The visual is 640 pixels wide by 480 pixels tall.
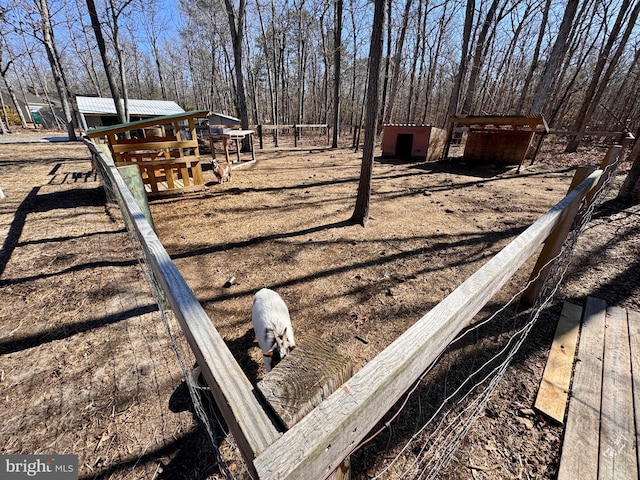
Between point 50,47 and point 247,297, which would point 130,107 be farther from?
point 247,297

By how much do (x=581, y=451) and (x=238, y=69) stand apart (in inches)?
678

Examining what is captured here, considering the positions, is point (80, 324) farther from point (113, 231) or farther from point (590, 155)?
point (590, 155)

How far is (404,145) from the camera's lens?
1509 centimetres

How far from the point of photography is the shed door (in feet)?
48.1

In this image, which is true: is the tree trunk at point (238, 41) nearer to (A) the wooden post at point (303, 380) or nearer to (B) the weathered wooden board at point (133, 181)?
(B) the weathered wooden board at point (133, 181)

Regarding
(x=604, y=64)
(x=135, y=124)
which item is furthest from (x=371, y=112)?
(x=604, y=64)

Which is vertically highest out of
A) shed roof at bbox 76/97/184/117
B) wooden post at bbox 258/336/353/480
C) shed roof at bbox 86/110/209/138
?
shed roof at bbox 76/97/184/117

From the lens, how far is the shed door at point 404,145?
48.1 feet

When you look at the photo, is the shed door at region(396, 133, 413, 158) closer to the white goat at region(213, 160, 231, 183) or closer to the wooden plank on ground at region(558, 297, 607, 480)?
the white goat at region(213, 160, 231, 183)

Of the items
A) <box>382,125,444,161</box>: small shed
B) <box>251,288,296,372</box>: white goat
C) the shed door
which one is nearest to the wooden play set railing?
<box>251,288,296,372</box>: white goat

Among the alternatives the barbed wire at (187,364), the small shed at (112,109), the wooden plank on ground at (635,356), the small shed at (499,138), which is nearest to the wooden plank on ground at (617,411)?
the wooden plank on ground at (635,356)

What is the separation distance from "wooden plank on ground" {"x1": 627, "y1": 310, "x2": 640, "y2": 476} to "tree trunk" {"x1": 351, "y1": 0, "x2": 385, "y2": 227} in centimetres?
422

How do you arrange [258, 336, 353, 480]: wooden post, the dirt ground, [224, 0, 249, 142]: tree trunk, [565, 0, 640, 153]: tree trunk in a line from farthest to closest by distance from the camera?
[224, 0, 249, 142]: tree trunk, [565, 0, 640, 153]: tree trunk, the dirt ground, [258, 336, 353, 480]: wooden post

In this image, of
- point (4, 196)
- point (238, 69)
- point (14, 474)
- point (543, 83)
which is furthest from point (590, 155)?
point (4, 196)
